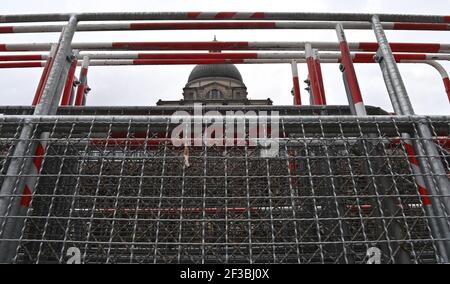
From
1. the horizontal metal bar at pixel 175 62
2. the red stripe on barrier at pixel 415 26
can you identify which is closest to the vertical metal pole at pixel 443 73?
the horizontal metal bar at pixel 175 62

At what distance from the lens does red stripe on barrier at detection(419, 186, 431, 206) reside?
1.86 m

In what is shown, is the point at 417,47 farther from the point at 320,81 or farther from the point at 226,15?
the point at 226,15

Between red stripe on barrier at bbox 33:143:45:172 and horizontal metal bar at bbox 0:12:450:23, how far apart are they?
1177 mm

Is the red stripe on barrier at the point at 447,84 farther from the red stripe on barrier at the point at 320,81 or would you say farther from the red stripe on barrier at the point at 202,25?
the red stripe on barrier at the point at 202,25

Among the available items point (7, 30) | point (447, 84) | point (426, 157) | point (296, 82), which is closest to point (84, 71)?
point (7, 30)

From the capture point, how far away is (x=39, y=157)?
1.98 metres

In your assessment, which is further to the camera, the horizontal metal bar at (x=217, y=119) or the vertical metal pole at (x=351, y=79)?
the vertical metal pole at (x=351, y=79)

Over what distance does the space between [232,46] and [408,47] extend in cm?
224

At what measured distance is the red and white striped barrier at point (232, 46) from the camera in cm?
333

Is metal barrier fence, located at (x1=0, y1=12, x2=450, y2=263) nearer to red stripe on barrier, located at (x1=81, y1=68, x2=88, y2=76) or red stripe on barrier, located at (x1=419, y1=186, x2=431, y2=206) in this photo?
red stripe on barrier, located at (x1=419, y1=186, x2=431, y2=206)

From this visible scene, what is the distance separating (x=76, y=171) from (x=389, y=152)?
247 centimetres

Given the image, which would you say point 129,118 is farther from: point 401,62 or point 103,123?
point 401,62

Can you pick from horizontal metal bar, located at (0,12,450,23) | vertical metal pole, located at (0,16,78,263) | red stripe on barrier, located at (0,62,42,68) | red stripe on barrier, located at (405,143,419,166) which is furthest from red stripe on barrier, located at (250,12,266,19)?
red stripe on barrier, located at (0,62,42,68)

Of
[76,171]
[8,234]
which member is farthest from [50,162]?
[8,234]
